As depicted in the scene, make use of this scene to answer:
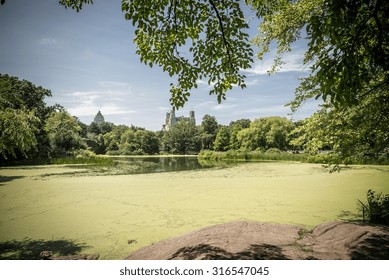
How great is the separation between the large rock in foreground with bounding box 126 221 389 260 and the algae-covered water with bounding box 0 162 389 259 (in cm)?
96

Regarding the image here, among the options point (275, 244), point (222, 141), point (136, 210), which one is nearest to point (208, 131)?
point (222, 141)

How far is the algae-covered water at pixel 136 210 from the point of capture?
3.74m

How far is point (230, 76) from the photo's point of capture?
3.13 meters

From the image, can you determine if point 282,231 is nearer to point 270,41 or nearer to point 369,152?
point 369,152

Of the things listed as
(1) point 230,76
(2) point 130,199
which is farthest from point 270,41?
(2) point 130,199

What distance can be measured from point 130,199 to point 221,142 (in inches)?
1599

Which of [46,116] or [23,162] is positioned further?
[46,116]

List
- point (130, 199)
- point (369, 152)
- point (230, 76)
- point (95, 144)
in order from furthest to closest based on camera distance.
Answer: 1. point (95, 144)
2. point (130, 199)
3. point (369, 152)
4. point (230, 76)

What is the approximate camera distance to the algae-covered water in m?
3.74

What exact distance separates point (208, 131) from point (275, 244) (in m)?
52.6

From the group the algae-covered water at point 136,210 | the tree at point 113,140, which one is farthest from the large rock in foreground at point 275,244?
the tree at point 113,140

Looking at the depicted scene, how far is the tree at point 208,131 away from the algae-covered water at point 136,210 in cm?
4448

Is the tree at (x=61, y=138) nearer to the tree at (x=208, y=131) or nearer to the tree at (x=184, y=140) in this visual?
the tree at (x=184, y=140)

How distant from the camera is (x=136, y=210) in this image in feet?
17.6
